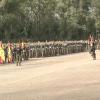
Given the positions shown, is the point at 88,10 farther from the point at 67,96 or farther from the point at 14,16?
the point at 67,96

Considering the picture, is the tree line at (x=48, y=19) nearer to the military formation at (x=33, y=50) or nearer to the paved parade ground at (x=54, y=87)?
the military formation at (x=33, y=50)

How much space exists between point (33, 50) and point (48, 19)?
4448 cm

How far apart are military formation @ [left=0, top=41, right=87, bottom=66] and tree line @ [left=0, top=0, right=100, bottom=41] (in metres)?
15.1

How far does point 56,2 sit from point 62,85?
81353 mm

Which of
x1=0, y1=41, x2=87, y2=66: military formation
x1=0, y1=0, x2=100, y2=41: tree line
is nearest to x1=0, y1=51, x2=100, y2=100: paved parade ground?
x1=0, y1=41, x2=87, y2=66: military formation

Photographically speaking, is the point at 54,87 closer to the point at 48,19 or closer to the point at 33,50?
the point at 33,50

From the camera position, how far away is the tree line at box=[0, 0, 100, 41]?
257 ft

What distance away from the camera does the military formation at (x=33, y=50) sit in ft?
127

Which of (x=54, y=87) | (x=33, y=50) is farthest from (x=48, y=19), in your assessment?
(x=54, y=87)

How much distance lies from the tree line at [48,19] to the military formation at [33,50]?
1511 centimetres

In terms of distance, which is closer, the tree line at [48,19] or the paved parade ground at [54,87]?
the paved parade ground at [54,87]

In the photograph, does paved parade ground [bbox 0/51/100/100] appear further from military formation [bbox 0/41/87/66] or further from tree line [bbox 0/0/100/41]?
tree line [bbox 0/0/100/41]

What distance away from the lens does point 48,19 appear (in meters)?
92.4

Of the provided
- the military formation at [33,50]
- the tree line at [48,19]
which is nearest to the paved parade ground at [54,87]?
the military formation at [33,50]
